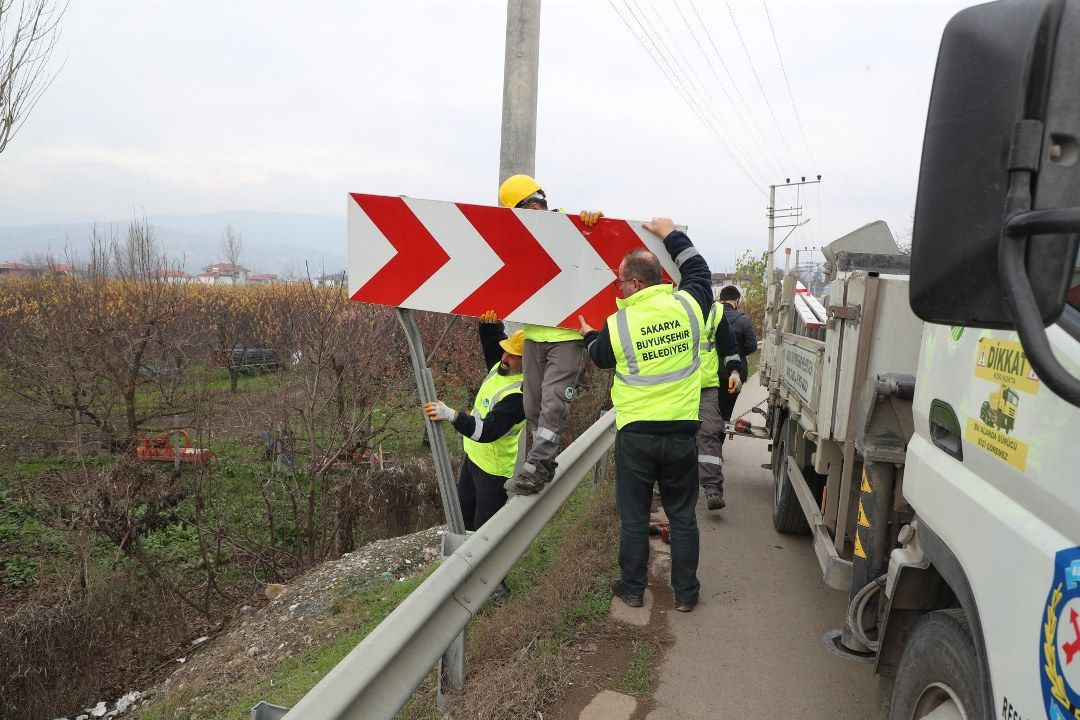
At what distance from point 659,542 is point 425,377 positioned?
283cm

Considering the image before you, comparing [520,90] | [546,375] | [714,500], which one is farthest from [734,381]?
[546,375]

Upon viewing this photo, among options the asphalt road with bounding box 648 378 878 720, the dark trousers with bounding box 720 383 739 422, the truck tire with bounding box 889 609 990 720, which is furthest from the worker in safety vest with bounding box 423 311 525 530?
the dark trousers with bounding box 720 383 739 422

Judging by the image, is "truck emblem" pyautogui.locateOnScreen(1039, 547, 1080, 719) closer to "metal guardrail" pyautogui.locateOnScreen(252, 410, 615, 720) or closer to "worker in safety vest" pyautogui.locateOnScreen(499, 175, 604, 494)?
"metal guardrail" pyautogui.locateOnScreen(252, 410, 615, 720)

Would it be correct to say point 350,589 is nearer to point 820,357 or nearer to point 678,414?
point 678,414

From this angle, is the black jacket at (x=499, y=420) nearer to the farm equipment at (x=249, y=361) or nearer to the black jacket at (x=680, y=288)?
the black jacket at (x=680, y=288)

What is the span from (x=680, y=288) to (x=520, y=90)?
193 centimetres

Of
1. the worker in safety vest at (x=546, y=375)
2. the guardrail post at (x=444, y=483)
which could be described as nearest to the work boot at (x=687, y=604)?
the worker in safety vest at (x=546, y=375)

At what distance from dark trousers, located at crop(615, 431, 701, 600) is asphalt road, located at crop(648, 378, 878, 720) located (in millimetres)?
291

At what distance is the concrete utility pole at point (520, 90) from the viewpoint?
473cm

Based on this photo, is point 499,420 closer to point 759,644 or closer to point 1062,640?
point 759,644

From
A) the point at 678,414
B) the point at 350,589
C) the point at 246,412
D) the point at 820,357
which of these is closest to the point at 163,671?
the point at 350,589

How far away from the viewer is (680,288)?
3.86 meters

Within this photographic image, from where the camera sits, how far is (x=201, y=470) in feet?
26.1

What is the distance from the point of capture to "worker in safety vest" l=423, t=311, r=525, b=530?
173 inches
